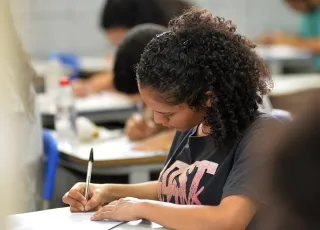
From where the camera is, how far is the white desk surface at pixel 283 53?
4.95 m

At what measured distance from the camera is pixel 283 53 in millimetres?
5164

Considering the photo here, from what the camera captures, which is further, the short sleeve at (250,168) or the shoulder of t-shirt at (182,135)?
the shoulder of t-shirt at (182,135)

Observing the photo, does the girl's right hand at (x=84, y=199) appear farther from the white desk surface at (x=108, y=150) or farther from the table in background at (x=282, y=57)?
the table in background at (x=282, y=57)

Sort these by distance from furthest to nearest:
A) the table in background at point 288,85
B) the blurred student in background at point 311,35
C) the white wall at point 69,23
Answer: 1. the white wall at point 69,23
2. the blurred student in background at point 311,35
3. the table in background at point 288,85

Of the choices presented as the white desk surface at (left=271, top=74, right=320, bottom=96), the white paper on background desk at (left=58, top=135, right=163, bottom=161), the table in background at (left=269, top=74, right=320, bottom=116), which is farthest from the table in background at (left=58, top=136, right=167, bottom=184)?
the white desk surface at (left=271, top=74, right=320, bottom=96)

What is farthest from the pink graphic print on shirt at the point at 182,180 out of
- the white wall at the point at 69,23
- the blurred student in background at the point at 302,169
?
the white wall at the point at 69,23

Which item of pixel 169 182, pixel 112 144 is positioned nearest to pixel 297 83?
pixel 112 144

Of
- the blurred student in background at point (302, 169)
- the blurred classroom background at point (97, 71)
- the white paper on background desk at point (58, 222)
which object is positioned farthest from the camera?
the blurred classroom background at point (97, 71)

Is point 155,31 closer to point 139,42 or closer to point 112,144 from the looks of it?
point 139,42

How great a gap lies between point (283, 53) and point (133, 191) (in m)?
3.76

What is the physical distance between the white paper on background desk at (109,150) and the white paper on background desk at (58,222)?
2.13 feet

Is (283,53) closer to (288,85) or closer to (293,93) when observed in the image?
(288,85)

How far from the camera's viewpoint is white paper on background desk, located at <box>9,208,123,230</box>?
144 centimetres

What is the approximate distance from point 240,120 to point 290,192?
23.4 inches
